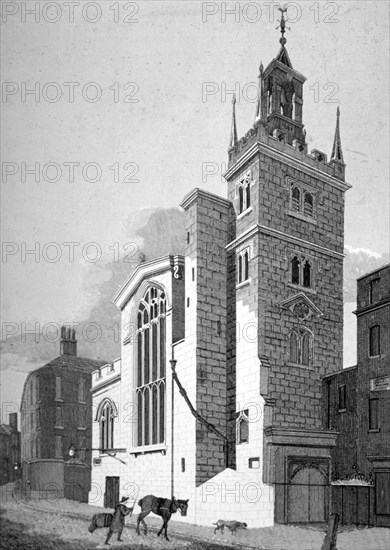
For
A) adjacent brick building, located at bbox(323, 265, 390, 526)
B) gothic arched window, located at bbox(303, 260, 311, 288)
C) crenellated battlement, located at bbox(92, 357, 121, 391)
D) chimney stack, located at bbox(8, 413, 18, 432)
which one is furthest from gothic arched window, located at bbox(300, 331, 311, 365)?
chimney stack, located at bbox(8, 413, 18, 432)

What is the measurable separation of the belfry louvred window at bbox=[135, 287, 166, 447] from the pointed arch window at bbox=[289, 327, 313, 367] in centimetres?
105

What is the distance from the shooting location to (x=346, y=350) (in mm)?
6363

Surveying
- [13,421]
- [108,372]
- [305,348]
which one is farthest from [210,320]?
[13,421]

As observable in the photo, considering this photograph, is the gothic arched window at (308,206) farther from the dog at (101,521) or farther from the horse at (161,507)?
the dog at (101,521)

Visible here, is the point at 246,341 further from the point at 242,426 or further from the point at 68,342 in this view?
the point at 68,342

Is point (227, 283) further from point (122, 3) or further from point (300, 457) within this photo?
point (122, 3)

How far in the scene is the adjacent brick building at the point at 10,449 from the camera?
6.93 metres

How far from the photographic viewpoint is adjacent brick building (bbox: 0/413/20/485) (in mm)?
6930

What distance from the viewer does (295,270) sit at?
6.46 m

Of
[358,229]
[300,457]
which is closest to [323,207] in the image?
[358,229]

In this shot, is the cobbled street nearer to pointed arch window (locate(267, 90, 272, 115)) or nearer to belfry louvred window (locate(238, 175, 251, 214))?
belfry louvred window (locate(238, 175, 251, 214))

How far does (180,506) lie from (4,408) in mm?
1833

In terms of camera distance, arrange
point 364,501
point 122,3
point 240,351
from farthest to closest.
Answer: point 122,3 < point 240,351 < point 364,501

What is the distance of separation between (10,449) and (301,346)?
2.68 meters
